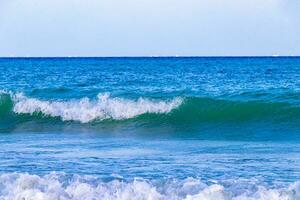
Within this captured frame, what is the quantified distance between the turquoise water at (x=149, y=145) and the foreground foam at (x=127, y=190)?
0.01 metres

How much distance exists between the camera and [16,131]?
59.0 feet

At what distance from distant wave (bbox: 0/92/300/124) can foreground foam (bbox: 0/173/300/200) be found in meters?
8.85

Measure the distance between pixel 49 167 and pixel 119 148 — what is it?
253 centimetres

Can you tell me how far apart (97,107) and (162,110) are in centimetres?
189

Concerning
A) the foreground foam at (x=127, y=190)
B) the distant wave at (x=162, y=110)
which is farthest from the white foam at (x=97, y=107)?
the foreground foam at (x=127, y=190)

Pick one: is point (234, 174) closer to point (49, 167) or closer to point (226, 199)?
point (226, 199)

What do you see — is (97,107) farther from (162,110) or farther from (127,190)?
(127,190)

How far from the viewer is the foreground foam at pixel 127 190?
8.55 m

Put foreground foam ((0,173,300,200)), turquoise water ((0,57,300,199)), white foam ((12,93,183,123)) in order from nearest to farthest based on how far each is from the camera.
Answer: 1. foreground foam ((0,173,300,200))
2. turquoise water ((0,57,300,199))
3. white foam ((12,93,183,123))

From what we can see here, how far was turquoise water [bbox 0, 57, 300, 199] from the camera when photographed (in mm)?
8992

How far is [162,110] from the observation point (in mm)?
19906

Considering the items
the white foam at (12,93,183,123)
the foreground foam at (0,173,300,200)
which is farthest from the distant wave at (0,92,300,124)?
the foreground foam at (0,173,300,200)

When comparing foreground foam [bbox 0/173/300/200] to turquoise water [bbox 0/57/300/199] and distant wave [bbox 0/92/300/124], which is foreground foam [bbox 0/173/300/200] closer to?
turquoise water [bbox 0/57/300/199]

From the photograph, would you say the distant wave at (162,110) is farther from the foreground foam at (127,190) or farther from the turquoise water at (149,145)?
the foreground foam at (127,190)
